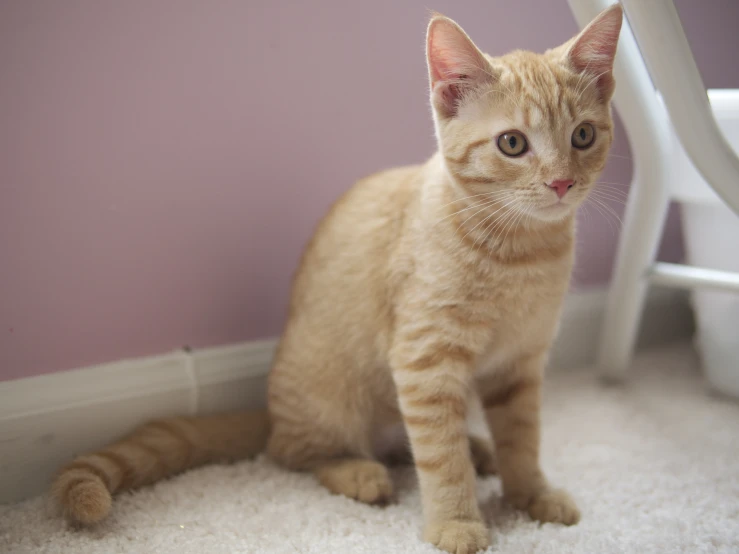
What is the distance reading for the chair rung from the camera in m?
1.46

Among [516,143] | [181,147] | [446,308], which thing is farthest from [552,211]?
[181,147]

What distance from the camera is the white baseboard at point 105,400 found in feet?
4.19

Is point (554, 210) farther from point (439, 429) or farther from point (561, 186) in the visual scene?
point (439, 429)

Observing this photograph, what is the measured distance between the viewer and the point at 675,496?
1282 mm

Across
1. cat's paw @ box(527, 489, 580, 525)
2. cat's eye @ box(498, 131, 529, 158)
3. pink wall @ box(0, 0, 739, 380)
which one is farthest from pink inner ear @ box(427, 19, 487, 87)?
cat's paw @ box(527, 489, 580, 525)

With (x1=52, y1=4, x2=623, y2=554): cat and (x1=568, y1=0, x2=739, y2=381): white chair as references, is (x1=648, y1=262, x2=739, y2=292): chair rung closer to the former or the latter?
(x1=568, y1=0, x2=739, y2=381): white chair

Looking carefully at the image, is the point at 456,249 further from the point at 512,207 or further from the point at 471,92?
the point at 471,92

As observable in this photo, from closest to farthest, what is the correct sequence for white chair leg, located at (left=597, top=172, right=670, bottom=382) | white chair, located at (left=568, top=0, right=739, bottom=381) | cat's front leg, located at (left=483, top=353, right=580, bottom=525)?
1. white chair, located at (left=568, top=0, right=739, bottom=381)
2. cat's front leg, located at (left=483, top=353, right=580, bottom=525)
3. white chair leg, located at (left=597, top=172, right=670, bottom=382)

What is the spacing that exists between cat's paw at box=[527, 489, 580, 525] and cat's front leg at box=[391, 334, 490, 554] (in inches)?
5.0

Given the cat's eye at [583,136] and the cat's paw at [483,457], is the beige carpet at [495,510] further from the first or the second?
the cat's eye at [583,136]

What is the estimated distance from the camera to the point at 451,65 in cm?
106

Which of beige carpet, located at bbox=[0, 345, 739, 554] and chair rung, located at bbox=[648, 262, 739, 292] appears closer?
beige carpet, located at bbox=[0, 345, 739, 554]

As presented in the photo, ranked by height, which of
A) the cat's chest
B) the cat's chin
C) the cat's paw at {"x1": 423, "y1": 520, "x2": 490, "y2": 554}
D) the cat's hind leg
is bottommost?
the cat's paw at {"x1": 423, "y1": 520, "x2": 490, "y2": 554}

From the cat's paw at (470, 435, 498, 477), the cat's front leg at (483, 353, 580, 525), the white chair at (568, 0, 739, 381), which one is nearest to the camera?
the white chair at (568, 0, 739, 381)
